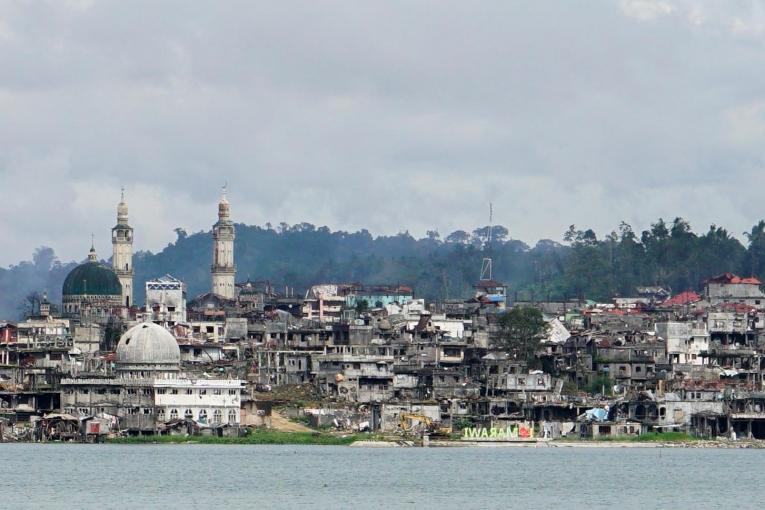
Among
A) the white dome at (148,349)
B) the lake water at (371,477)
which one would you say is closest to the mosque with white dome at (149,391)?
the white dome at (148,349)

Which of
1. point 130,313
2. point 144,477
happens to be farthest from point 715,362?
point 144,477

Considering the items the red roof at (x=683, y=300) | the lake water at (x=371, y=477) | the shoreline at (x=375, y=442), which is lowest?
the lake water at (x=371, y=477)

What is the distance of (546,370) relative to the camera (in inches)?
4830

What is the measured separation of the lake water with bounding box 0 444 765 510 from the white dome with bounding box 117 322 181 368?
7463 mm

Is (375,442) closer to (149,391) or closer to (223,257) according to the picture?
(149,391)

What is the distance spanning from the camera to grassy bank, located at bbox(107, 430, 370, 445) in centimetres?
10444

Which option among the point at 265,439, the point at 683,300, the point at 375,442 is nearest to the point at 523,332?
the point at 375,442

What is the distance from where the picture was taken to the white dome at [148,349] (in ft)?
363

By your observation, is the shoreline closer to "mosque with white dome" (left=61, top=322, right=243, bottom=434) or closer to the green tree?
"mosque with white dome" (left=61, top=322, right=243, bottom=434)

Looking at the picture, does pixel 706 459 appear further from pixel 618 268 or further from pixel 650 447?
pixel 618 268

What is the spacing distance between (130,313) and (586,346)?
106 feet

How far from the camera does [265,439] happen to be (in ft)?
346

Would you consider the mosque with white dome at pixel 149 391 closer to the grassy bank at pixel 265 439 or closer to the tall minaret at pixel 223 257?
the grassy bank at pixel 265 439

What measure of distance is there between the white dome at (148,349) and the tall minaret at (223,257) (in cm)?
4803
